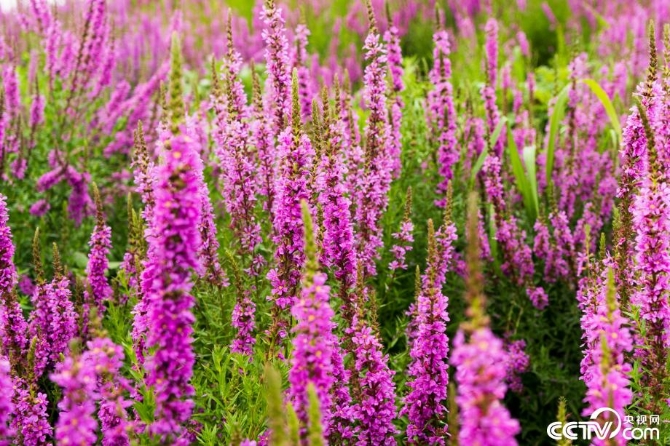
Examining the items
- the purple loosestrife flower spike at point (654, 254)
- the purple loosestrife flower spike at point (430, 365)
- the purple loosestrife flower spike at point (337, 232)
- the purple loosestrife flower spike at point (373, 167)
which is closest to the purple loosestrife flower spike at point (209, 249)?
the purple loosestrife flower spike at point (337, 232)

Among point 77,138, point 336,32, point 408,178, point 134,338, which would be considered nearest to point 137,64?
point 77,138

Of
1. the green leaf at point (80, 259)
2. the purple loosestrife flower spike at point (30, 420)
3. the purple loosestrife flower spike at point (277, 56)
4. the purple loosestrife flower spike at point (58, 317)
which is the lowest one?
the purple loosestrife flower spike at point (30, 420)

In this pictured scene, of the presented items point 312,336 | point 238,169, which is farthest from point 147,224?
point 312,336

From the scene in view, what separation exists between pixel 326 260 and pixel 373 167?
1.33m

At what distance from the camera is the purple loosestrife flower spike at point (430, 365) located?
3.44 m

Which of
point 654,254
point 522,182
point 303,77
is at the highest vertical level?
point 303,77

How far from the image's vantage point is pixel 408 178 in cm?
637

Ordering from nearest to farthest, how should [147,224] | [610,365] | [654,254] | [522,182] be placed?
[610,365], [654,254], [147,224], [522,182]

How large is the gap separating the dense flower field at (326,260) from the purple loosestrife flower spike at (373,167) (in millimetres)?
19

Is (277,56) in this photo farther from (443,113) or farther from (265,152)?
(443,113)

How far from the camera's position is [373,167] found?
16.9 feet

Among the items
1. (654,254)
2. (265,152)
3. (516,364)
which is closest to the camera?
(654,254)

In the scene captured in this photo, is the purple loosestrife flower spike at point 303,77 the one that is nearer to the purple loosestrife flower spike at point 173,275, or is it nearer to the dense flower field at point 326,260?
the dense flower field at point 326,260

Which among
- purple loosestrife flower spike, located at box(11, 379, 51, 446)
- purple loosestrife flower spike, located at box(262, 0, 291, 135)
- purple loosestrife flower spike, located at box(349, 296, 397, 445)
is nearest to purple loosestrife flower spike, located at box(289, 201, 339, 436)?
purple loosestrife flower spike, located at box(349, 296, 397, 445)
